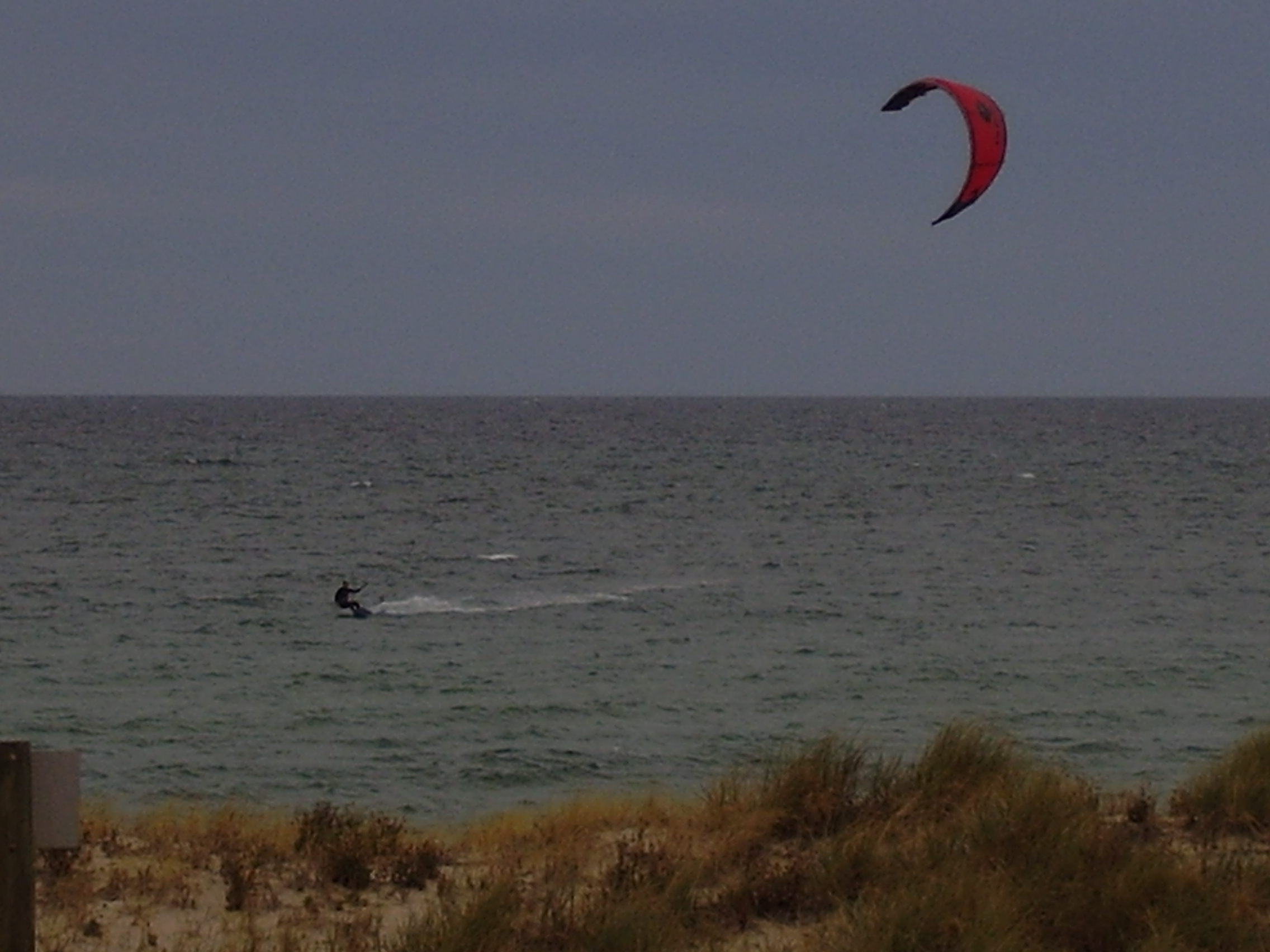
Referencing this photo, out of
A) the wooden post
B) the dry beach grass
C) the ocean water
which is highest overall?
the wooden post

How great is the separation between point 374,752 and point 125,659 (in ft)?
24.9

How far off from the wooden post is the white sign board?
55mm

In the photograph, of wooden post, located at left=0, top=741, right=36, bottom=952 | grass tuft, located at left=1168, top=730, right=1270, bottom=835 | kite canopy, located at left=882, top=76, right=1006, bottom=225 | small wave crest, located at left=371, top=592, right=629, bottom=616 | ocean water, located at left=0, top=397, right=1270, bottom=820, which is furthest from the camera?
small wave crest, located at left=371, top=592, right=629, bottom=616

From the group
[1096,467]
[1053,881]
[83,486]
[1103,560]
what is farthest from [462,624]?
[1096,467]

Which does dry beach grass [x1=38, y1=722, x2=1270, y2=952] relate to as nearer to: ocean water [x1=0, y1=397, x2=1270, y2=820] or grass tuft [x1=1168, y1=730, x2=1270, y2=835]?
grass tuft [x1=1168, y1=730, x2=1270, y2=835]

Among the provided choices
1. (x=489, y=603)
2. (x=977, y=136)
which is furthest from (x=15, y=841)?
(x=489, y=603)

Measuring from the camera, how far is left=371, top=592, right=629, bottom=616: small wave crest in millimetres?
29578

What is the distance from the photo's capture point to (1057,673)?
76.1ft

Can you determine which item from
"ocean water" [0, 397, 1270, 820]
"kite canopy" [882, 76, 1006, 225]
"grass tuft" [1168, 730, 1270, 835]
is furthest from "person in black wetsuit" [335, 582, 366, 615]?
"grass tuft" [1168, 730, 1270, 835]

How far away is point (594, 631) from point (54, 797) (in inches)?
848

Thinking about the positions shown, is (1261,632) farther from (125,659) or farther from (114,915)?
(114,915)

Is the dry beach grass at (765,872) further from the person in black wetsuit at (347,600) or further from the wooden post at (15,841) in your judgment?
the person in black wetsuit at (347,600)

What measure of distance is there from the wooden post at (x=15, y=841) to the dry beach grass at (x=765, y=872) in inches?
58.2

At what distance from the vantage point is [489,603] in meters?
30.9
